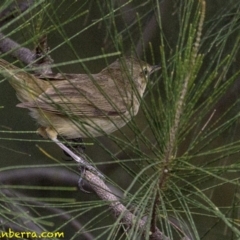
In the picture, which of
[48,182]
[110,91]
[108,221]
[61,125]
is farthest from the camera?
[108,221]

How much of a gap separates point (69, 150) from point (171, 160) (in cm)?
160

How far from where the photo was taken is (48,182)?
3547 millimetres

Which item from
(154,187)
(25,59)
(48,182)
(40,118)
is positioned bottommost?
(154,187)

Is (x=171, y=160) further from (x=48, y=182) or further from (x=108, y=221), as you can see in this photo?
(x=108, y=221)

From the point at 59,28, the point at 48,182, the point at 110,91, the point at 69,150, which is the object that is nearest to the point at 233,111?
the point at 110,91

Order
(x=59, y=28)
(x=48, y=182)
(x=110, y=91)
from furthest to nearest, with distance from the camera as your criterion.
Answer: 1. (x=48, y=182)
2. (x=110, y=91)
3. (x=59, y=28)

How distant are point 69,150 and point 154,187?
1554 mm

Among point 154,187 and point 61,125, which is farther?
point 61,125

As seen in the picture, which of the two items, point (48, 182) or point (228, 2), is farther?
point (48, 182)

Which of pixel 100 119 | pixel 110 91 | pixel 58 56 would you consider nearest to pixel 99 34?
pixel 58 56

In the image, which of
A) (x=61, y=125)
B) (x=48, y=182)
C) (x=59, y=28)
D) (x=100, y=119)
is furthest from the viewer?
(x=48, y=182)

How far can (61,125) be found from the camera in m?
2.91

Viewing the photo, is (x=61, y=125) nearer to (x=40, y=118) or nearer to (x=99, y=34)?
(x=40, y=118)

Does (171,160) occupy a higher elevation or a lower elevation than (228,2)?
lower
